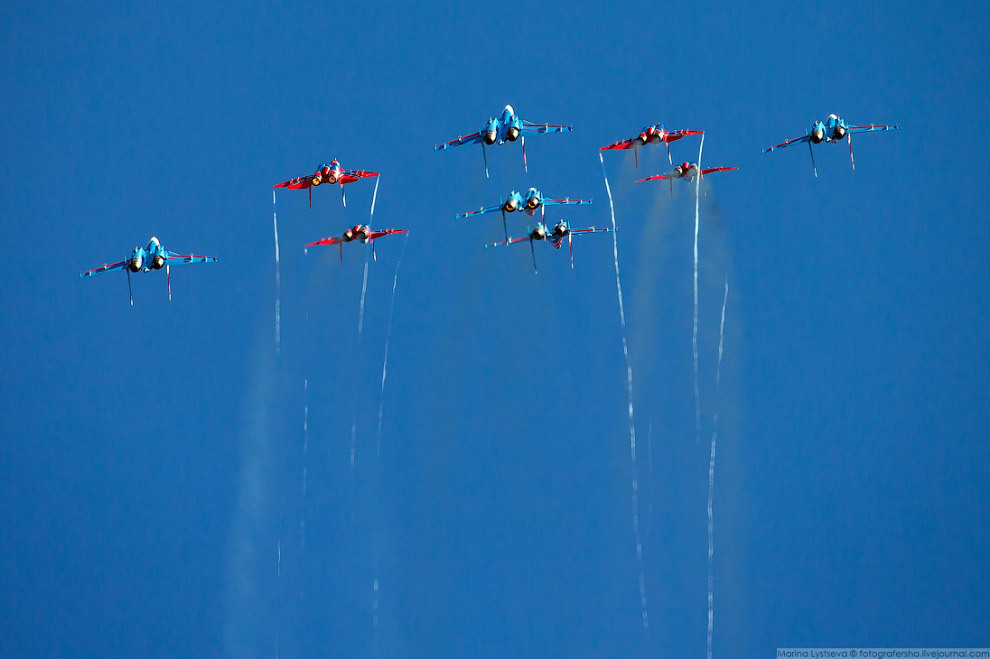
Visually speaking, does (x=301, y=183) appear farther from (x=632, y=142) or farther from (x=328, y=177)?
(x=632, y=142)

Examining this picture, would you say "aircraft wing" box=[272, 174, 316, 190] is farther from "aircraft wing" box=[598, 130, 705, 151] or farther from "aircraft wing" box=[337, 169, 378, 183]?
"aircraft wing" box=[598, 130, 705, 151]

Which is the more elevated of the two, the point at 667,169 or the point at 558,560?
the point at 667,169

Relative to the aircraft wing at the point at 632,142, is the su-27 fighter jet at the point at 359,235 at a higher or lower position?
lower

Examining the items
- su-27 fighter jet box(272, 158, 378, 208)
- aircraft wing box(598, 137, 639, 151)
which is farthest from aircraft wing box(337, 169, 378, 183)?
aircraft wing box(598, 137, 639, 151)

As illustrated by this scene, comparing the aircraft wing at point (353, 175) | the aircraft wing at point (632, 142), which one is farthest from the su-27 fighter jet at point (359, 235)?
the aircraft wing at point (632, 142)

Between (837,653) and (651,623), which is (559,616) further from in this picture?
(837,653)

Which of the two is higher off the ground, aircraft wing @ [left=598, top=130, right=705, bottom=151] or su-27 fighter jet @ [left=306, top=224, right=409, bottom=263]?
aircraft wing @ [left=598, top=130, right=705, bottom=151]

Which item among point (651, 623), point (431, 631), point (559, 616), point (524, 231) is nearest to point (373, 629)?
point (431, 631)

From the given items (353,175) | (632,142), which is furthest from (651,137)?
(353,175)

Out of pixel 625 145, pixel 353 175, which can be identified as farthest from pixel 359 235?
pixel 625 145

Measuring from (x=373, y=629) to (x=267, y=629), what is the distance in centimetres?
616

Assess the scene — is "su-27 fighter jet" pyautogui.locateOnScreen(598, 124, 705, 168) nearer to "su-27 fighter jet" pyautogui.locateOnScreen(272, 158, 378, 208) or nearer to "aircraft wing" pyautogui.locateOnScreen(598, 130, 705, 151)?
"aircraft wing" pyautogui.locateOnScreen(598, 130, 705, 151)

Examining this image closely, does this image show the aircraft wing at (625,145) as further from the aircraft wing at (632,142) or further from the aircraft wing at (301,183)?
the aircraft wing at (301,183)

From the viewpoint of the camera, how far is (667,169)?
231 ft
